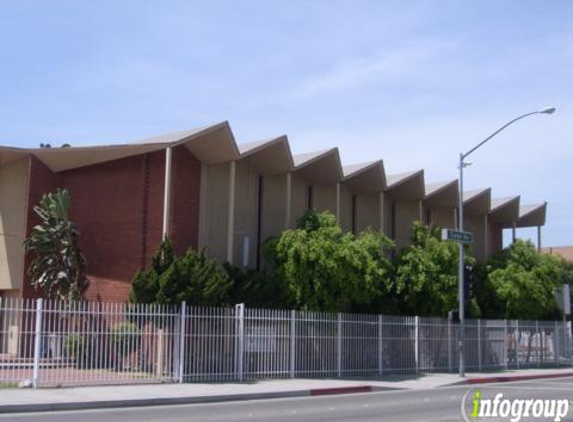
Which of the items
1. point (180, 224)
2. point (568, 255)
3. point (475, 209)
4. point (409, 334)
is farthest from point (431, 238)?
point (568, 255)

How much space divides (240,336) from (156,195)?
19.9ft

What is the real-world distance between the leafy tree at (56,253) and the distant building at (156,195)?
1.06 m

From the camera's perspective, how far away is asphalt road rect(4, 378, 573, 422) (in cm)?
1462

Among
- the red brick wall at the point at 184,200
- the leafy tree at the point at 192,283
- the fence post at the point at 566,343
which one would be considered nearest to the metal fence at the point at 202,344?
the leafy tree at the point at 192,283

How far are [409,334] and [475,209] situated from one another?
48.5 feet

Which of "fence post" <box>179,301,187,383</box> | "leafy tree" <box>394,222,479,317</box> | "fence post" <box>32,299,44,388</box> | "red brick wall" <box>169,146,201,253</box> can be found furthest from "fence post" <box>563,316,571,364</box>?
"fence post" <box>32,299,44,388</box>

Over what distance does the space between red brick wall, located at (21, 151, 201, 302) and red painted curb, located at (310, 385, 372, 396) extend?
743 cm

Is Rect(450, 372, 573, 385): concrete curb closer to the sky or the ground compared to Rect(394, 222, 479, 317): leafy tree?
closer to the ground

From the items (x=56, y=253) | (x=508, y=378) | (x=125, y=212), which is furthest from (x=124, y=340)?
(x=508, y=378)

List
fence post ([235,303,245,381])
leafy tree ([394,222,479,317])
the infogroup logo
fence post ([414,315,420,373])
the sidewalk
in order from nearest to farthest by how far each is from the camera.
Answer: the infogroup logo → the sidewalk → fence post ([235,303,245,381]) → fence post ([414,315,420,373]) → leafy tree ([394,222,479,317])

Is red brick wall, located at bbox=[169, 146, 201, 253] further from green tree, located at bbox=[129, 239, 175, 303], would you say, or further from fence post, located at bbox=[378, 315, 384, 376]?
fence post, located at bbox=[378, 315, 384, 376]

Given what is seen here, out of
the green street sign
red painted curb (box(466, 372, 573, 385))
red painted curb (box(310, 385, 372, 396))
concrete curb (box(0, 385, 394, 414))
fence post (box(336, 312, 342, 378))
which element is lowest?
red painted curb (box(466, 372, 573, 385))

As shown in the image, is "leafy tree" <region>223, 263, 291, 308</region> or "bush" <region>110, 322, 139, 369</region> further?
"leafy tree" <region>223, 263, 291, 308</region>

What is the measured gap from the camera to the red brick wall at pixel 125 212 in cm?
2623
